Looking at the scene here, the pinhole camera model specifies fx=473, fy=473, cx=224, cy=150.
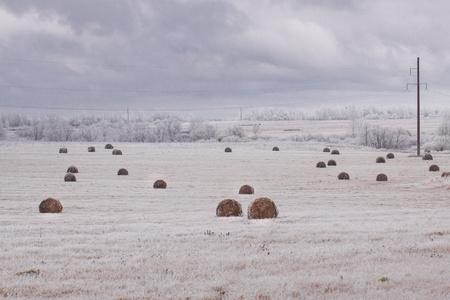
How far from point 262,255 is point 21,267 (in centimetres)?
336

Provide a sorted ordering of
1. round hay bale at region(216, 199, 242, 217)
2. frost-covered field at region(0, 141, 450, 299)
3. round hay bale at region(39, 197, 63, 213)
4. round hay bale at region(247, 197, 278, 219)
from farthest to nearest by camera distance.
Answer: round hay bale at region(39, 197, 63, 213), round hay bale at region(216, 199, 242, 217), round hay bale at region(247, 197, 278, 219), frost-covered field at region(0, 141, 450, 299)

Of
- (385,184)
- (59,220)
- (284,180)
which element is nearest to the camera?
(59,220)

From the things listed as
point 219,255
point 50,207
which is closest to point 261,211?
point 219,255

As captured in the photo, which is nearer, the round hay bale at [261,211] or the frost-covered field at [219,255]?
the frost-covered field at [219,255]

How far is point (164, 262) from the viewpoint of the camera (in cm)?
666

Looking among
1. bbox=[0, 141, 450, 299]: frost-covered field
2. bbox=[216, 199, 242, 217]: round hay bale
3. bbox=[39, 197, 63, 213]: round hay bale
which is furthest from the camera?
bbox=[39, 197, 63, 213]: round hay bale

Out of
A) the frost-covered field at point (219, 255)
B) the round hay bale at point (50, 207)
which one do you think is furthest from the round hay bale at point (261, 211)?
the round hay bale at point (50, 207)

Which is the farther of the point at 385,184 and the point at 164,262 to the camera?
the point at 385,184

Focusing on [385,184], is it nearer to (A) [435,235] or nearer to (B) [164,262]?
(A) [435,235]

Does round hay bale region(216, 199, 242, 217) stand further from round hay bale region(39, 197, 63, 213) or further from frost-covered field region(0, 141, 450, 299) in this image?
round hay bale region(39, 197, 63, 213)

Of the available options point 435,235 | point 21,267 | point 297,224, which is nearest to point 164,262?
point 21,267

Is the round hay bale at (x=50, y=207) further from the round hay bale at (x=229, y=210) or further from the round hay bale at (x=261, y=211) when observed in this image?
the round hay bale at (x=261, y=211)

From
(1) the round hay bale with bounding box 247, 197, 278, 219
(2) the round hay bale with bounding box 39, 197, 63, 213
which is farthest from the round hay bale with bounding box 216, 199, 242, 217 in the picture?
(2) the round hay bale with bounding box 39, 197, 63, 213

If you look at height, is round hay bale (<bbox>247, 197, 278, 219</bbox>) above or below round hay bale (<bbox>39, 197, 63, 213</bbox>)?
above
